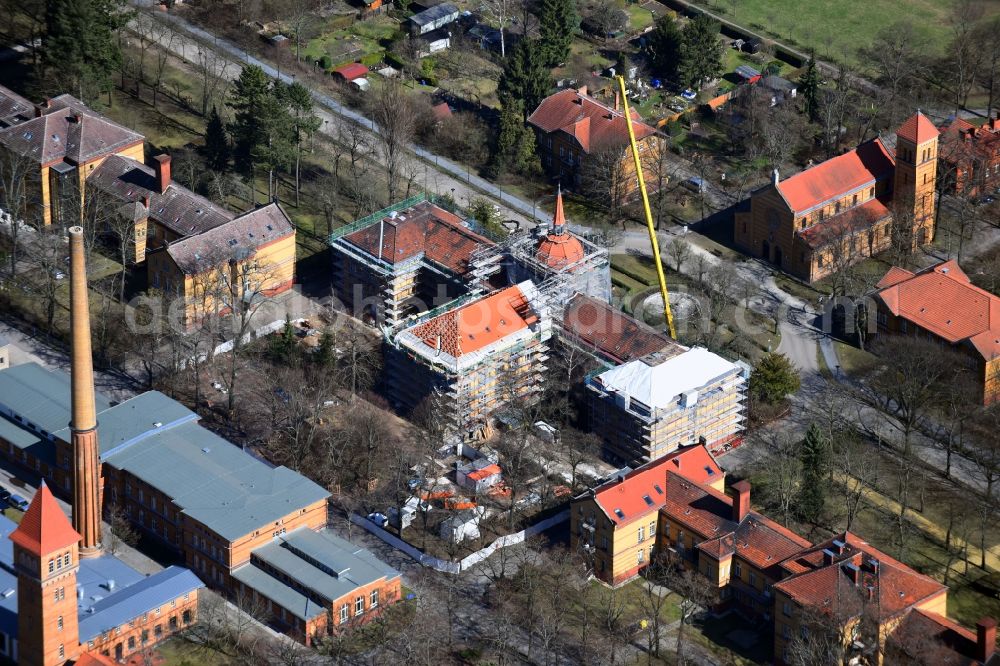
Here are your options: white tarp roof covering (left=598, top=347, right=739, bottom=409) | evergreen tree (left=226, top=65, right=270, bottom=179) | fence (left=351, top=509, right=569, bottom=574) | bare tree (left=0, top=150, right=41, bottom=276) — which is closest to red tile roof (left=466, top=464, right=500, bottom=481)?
fence (left=351, top=509, right=569, bottom=574)

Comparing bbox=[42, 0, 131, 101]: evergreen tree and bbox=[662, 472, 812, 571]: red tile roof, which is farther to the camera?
bbox=[42, 0, 131, 101]: evergreen tree

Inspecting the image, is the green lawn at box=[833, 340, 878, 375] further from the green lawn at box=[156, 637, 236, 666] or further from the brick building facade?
the green lawn at box=[156, 637, 236, 666]

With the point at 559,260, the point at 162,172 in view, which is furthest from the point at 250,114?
the point at 559,260

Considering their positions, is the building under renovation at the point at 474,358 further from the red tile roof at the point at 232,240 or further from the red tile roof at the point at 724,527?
the red tile roof at the point at 724,527

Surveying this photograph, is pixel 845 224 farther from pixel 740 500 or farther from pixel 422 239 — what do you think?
pixel 740 500

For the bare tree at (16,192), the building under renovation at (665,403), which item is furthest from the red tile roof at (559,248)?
the bare tree at (16,192)

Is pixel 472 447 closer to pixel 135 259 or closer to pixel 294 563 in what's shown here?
pixel 294 563
